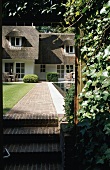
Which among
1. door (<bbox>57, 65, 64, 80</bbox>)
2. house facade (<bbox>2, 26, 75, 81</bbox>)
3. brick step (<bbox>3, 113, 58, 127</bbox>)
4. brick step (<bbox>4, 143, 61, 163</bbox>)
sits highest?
house facade (<bbox>2, 26, 75, 81</bbox>)

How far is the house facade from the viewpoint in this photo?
33406 millimetres

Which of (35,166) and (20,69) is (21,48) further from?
(35,166)

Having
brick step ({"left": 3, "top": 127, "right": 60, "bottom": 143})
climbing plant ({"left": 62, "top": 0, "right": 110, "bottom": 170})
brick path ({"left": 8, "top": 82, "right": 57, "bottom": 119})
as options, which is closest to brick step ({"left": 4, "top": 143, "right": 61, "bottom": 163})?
brick step ({"left": 3, "top": 127, "right": 60, "bottom": 143})

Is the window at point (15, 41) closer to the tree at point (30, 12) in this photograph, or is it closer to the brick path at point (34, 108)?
the brick path at point (34, 108)

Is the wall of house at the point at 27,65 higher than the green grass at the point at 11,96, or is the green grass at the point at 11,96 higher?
the wall of house at the point at 27,65

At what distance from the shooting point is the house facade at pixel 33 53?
33406 mm

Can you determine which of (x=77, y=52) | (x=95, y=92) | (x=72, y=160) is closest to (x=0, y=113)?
(x=95, y=92)

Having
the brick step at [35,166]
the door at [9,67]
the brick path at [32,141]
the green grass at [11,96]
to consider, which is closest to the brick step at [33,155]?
the brick path at [32,141]

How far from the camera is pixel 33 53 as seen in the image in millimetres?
33625

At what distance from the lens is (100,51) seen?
3.06 metres

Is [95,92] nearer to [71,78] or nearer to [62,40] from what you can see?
[71,78]

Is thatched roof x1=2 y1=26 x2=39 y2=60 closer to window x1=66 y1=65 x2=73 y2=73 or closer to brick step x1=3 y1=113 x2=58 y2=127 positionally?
window x1=66 y1=65 x2=73 y2=73

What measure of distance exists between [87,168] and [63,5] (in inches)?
94.9

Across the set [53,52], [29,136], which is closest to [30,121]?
[29,136]
